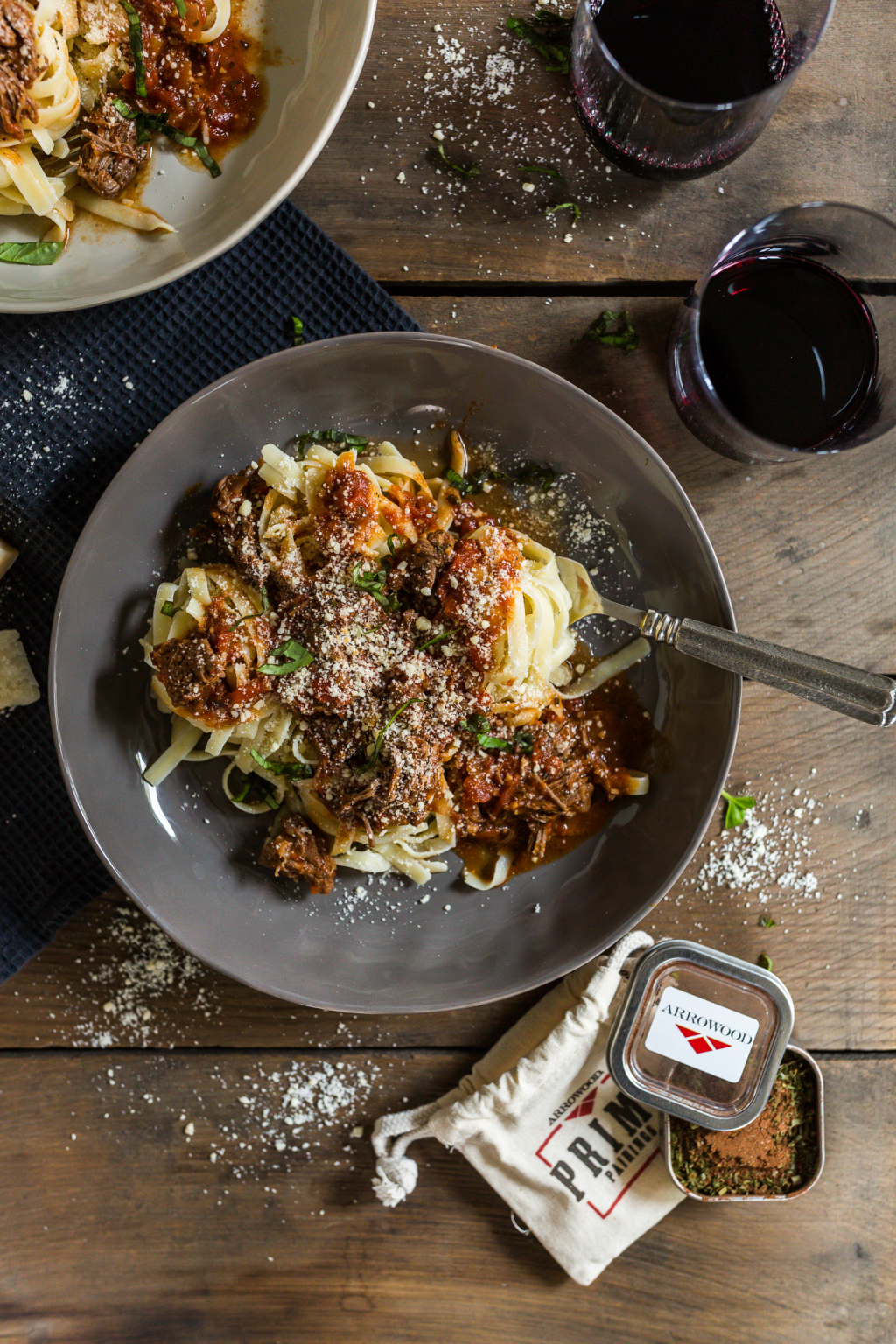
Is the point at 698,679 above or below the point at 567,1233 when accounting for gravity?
above

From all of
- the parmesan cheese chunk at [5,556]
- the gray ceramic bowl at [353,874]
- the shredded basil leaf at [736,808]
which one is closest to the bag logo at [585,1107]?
the gray ceramic bowl at [353,874]

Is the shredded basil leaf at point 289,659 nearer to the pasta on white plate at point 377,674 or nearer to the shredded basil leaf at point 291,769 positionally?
the pasta on white plate at point 377,674

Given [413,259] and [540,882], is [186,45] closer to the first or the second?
[413,259]

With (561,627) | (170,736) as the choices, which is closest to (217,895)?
(170,736)

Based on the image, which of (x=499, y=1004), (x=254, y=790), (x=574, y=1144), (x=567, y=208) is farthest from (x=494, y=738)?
(x=567, y=208)

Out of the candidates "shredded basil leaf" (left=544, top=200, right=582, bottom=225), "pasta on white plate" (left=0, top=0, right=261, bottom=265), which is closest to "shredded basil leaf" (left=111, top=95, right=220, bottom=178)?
"pasta on white plate" (left=0, top=0, right=261, bottom=265)
